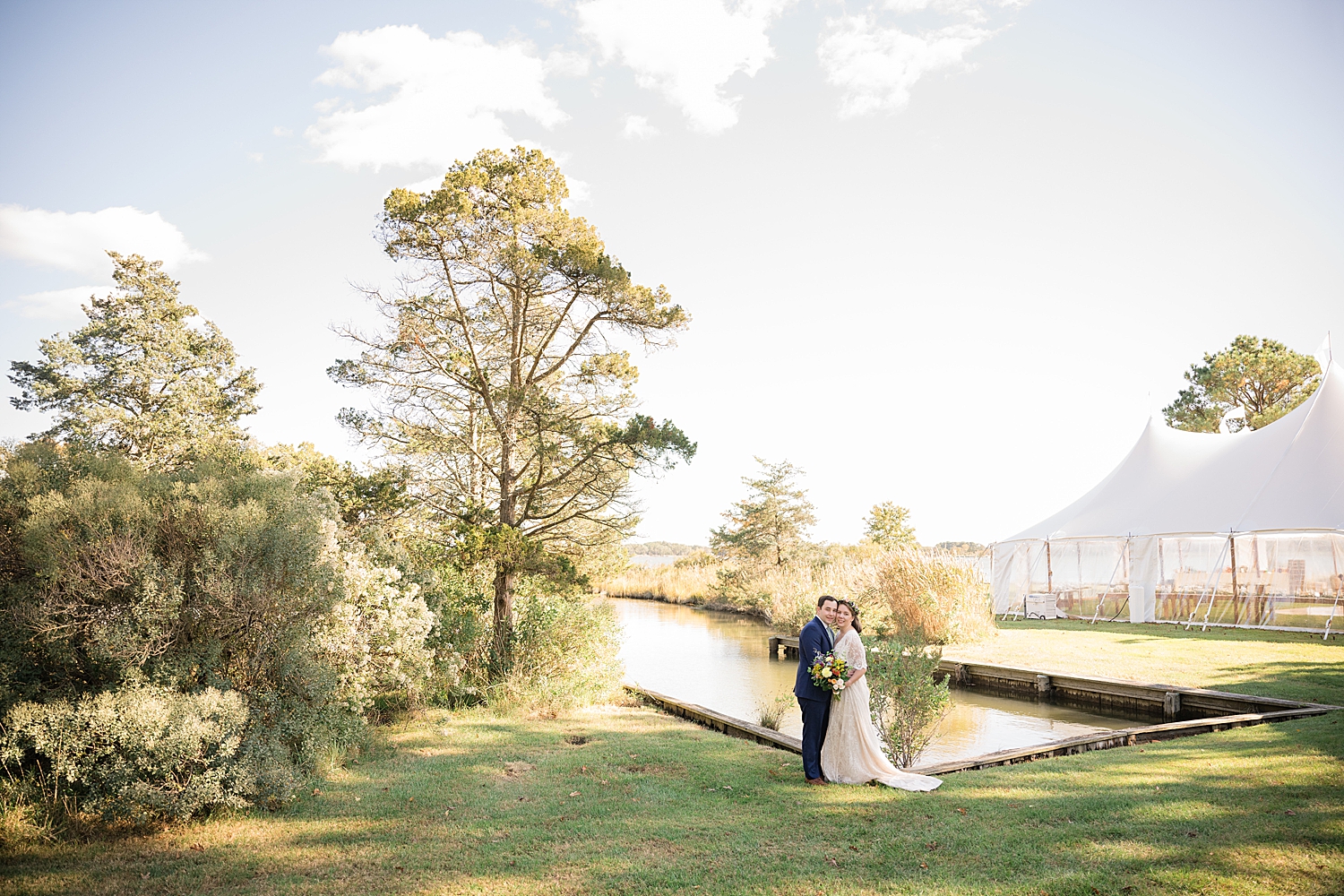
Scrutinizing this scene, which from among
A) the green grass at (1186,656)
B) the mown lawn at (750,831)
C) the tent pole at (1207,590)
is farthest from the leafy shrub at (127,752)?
the tent pole at (1207,590)

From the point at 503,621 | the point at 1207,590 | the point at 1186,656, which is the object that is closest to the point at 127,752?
the point at 503,621

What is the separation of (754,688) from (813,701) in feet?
30.8

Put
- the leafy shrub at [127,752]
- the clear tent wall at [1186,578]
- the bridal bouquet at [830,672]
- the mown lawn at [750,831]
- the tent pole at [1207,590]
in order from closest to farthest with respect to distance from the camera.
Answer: the mown lawn at [750,831] → the leafy shrub at [127,752] → the bridal bouquet at [830,672] → the clear tent wall at [1186,578] → the tent pole at [1207,590]

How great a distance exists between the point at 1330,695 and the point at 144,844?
14.6 m

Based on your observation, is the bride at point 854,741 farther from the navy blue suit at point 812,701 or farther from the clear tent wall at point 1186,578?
the clear tent wall at point 1186,578

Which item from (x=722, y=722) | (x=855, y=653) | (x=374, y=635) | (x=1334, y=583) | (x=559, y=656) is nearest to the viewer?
(x=855, y=653)

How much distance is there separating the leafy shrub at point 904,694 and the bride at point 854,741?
31.5 inches

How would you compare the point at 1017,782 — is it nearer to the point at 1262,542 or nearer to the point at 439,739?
the point at 439,739

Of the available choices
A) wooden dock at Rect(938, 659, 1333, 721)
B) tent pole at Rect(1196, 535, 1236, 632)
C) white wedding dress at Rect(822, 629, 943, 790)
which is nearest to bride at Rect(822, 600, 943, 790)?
white wedding dress at Rect(822, 629, 943, 790)

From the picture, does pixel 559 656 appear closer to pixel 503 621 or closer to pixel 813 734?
pixel 503 621

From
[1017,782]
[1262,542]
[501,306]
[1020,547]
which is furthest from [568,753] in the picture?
[1020,547]

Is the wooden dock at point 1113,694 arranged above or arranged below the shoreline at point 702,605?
above

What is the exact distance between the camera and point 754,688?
53.0ft

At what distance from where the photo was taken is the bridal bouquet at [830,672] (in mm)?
7121
